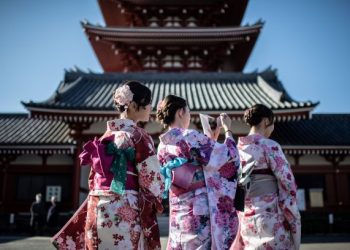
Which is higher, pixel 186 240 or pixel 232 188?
pixel 232 188

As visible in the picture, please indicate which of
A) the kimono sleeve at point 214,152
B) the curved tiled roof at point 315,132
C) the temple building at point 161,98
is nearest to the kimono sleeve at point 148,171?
the kimono sleeve at point 214,152

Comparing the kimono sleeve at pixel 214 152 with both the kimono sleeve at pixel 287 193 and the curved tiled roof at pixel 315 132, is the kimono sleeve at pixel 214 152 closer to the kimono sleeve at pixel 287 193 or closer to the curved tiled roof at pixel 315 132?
the kimono sleeve at pixel 287 193

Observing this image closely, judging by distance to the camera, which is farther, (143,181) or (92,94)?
(92,94)

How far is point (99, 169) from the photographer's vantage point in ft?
7.34

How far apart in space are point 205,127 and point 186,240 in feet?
3.19

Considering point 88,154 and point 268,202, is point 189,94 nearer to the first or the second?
point 268,202

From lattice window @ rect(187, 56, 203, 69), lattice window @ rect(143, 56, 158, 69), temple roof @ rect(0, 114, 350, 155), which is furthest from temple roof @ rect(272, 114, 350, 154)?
lattice window @ rect(143, 56, 158, 69)

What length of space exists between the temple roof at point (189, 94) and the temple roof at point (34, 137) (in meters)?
1.30

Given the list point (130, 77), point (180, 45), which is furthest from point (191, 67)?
point (130, 77)

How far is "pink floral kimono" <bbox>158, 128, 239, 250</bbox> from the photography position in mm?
2367

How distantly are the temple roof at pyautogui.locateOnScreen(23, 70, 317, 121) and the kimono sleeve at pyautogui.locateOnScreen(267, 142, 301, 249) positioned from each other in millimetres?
6661

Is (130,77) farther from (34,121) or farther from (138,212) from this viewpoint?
(138,212)

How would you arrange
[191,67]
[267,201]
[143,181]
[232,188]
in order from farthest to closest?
[191,67] → [267,201] → [232,188] → [143,181]

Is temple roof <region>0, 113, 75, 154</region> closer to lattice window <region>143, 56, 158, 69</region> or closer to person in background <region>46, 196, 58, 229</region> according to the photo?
person in background <region>46, 196, 58, 229</region>
